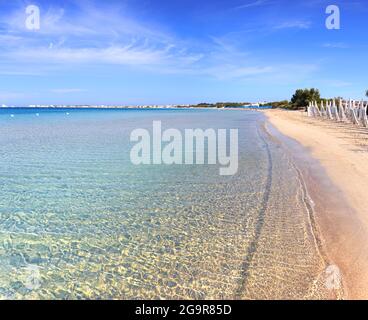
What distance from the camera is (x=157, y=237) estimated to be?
15.6 feet

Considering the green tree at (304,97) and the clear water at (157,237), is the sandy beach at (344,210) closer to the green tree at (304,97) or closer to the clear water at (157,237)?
the clear water at (157,237)

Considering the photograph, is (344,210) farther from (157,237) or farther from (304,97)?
(304,97)

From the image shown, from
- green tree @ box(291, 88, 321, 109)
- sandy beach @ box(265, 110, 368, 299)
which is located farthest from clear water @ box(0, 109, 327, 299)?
green tree @ box(291, 88, 321, 109)

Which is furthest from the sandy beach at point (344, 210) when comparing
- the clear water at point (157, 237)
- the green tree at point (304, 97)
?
the green tree at point (304, 97)

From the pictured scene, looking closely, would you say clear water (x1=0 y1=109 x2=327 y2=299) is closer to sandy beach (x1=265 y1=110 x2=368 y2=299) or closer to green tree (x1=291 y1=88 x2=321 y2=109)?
sandy beach (x1=265 y1=110 x2=368 y2=299)

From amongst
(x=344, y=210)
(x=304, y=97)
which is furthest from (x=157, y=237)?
(x=304, y=97)

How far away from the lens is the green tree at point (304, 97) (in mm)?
72656

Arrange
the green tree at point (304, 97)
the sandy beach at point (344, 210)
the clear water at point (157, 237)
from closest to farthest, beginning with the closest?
1. the clear water at point (157, 237)
2. the sandy beach at point (344, 210)
3. the green tree at point (304, 97)

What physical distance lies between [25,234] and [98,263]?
1.71 metres

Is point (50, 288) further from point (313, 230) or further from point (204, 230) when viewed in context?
point (313, 230)

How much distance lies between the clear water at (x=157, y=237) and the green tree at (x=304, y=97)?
71121 millimetres

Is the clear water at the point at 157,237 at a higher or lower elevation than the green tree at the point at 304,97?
lower

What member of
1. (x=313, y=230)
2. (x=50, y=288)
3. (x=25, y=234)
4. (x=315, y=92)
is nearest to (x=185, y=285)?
(x=50, y=288)
